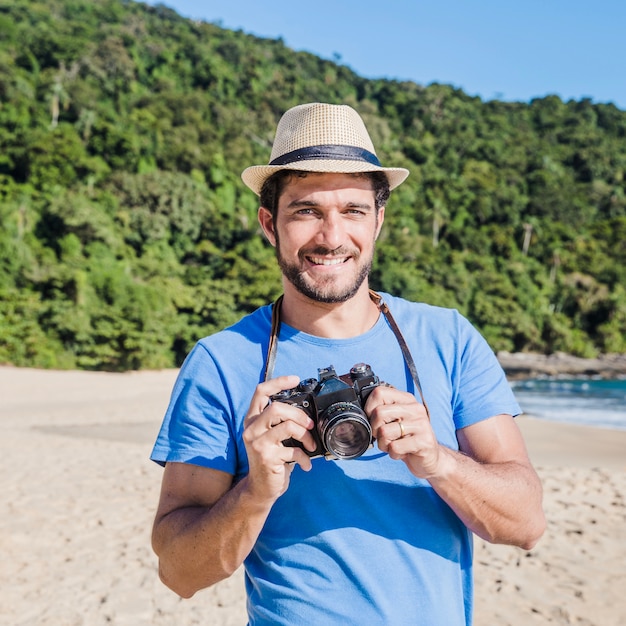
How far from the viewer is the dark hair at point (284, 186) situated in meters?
1.76

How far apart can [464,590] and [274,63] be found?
10577cm

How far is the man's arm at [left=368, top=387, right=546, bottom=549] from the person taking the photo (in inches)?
55.2

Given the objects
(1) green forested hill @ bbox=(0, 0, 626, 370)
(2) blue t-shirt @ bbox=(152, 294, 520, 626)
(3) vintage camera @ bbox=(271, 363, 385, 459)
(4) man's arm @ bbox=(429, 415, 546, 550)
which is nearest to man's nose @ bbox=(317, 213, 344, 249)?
(2) blue t-shirt @ bbox=(152, 294, 520, 626)

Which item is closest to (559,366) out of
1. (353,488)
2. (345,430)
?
(353,488)

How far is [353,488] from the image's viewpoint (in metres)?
1.52

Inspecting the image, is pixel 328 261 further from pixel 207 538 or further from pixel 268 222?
pixel 207 538

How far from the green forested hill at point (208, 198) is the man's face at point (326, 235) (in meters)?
29.8

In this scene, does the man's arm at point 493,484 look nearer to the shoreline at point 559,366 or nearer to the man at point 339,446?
the man at point 339,446

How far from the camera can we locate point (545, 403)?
26391mm

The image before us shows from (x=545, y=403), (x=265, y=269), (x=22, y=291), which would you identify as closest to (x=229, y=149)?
(x=265, y=269)

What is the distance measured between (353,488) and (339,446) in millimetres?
168

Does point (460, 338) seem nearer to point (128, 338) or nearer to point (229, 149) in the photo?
point (128, 338)

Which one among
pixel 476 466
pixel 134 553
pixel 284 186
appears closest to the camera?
pixel 476 466

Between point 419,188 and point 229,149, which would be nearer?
point 229,149
